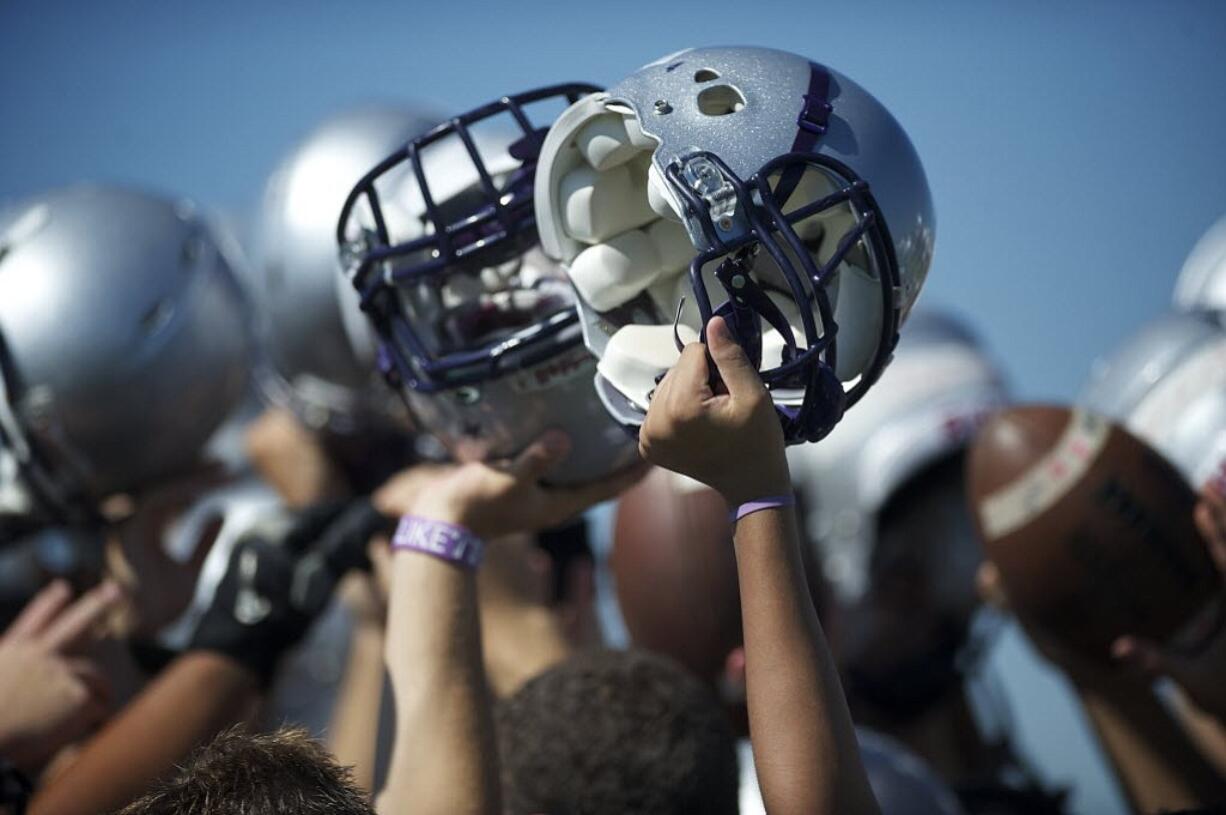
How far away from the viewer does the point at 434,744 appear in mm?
2230

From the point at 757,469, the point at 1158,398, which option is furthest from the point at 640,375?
the point at 1158,398

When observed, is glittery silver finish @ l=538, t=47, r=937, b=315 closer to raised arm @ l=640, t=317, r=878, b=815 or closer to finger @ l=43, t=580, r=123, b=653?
raised arm @ l=640, t=317, r=878, b=815

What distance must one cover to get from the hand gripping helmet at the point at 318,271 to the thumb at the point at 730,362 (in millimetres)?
2022

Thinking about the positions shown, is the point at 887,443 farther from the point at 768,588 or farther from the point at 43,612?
the point at 768,588

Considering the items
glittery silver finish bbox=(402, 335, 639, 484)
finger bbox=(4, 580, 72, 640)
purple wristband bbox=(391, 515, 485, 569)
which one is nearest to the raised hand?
finger bbox=(4, 580, 72, 640)

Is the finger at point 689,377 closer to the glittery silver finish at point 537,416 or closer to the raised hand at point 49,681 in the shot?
the glittery silver finish at point 537,416

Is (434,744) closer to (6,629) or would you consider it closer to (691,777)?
(691,777)

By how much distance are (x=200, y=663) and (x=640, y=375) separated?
1.23 meters

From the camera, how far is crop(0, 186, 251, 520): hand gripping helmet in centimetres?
312

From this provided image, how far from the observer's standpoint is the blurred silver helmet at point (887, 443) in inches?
185

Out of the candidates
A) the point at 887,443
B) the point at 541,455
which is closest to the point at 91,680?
the point at 541,455

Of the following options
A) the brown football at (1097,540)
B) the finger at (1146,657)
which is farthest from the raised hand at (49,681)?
the finger at (1146,657)

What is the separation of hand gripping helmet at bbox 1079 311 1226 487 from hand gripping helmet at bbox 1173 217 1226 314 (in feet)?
0.80

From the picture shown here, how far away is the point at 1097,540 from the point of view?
3025 millimetres
